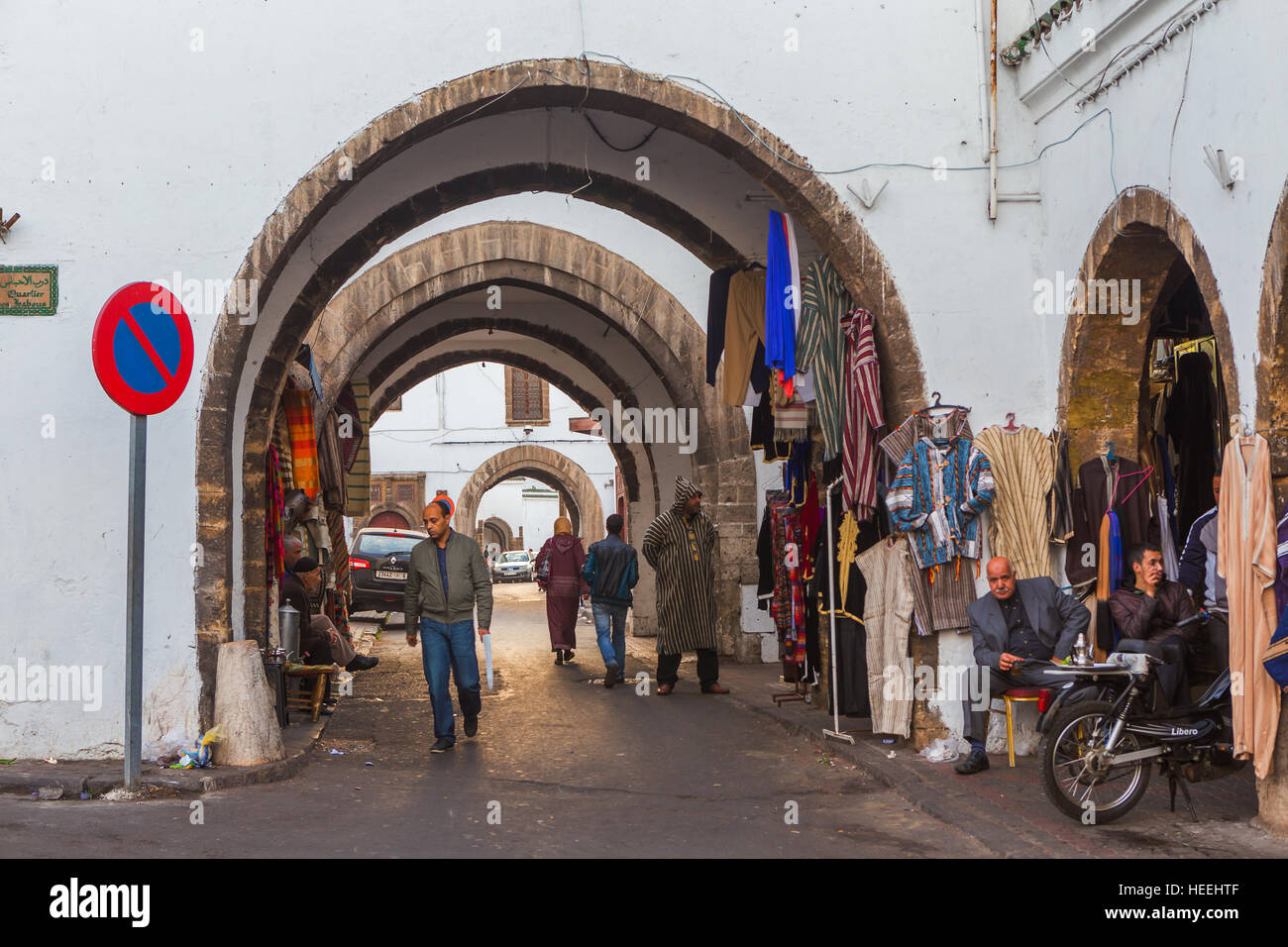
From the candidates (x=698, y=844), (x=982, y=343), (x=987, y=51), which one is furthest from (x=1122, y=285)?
(x=698, y=844)

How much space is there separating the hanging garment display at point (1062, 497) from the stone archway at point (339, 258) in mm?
911

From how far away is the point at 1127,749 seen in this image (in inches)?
244

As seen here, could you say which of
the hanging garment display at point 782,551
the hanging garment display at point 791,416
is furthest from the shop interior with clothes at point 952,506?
the hanging garment display at point 782,551

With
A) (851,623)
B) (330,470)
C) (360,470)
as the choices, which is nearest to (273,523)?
(330,470)

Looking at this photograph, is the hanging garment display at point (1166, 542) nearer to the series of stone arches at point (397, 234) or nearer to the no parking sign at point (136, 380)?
the series of stone arches at point (397, 234)

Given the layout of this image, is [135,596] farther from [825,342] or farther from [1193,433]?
[1193,433]

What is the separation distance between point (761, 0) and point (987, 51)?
149cm

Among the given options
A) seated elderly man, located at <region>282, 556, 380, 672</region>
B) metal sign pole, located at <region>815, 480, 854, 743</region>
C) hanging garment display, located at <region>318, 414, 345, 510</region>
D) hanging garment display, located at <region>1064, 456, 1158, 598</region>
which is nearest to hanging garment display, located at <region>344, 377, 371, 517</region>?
hanging garment display, located at <region>318, 414, 345, 510</region>

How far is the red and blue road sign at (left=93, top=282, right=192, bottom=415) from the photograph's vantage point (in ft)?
21.9

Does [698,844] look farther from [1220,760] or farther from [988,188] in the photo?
[988,188]

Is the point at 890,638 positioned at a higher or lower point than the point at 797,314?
lower

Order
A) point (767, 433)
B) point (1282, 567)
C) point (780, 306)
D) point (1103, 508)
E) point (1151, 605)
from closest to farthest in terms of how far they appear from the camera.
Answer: point (1282, 567), point (1151, 605), point (1103, 508), point (780, 306), point (767, 433)

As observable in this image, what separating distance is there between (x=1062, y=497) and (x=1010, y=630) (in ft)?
3.24

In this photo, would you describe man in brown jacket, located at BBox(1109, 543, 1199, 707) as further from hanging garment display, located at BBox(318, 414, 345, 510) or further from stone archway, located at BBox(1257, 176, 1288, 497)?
hanging garment display, located at BBox(318, 414, 345, 510)
